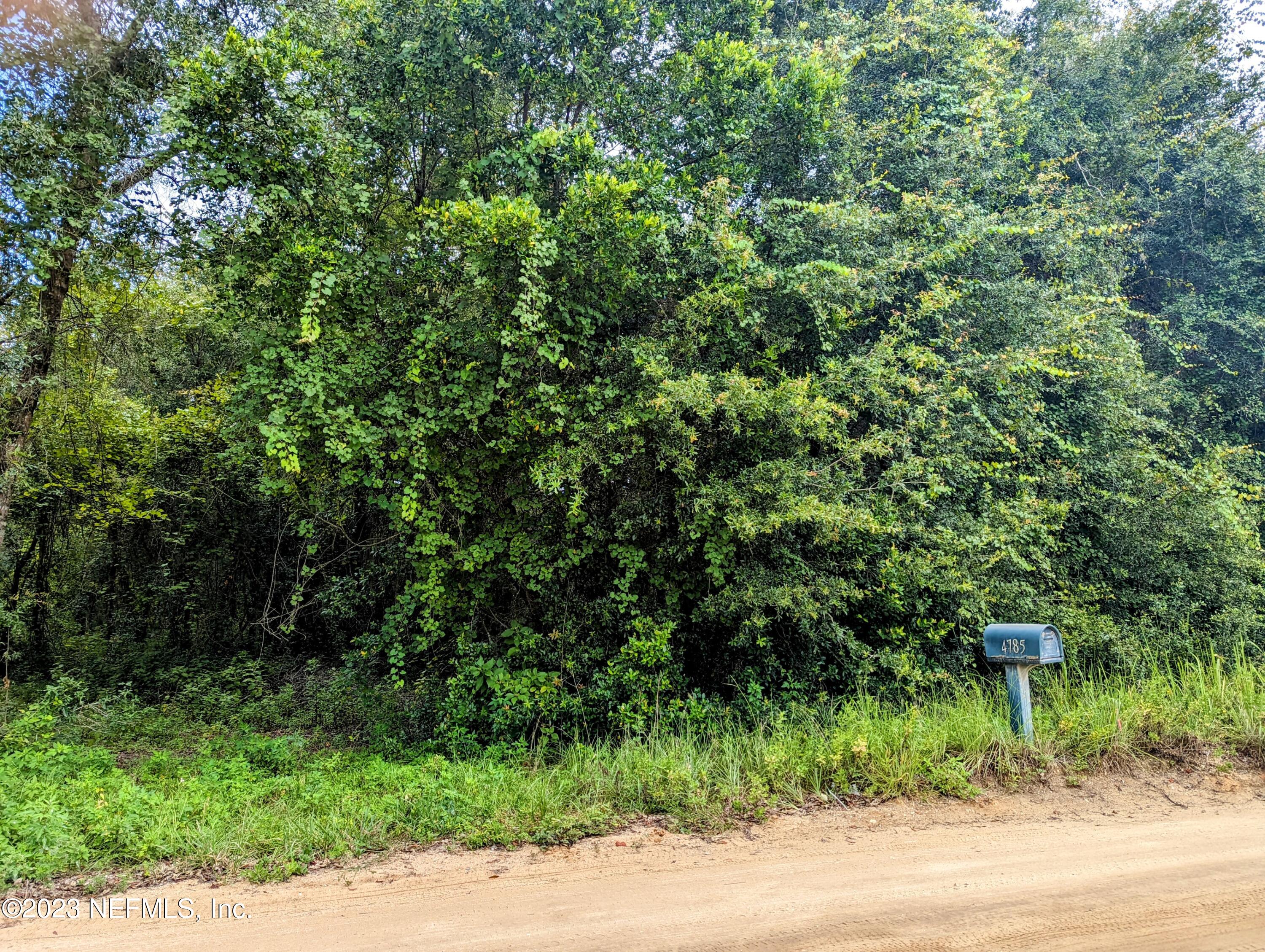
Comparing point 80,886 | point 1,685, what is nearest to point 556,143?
point 80,886

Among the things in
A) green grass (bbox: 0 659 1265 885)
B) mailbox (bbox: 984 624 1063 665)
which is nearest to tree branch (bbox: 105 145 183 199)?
green grass (bbox: 0 659 1265 885)

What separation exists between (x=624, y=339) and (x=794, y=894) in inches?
189

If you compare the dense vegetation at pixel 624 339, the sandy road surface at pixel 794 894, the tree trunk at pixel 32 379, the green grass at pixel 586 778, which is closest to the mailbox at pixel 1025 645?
the green grass at pixel 586 778

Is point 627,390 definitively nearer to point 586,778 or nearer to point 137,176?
point 586,778

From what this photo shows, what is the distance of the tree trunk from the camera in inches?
294

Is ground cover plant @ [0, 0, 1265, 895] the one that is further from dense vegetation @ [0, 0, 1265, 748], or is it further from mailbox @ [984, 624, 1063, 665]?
mailbox @ [984, 624, 1063, 665]

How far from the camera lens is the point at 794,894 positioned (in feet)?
10.8

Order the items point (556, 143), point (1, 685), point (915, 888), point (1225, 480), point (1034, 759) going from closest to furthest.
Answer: point (915, 888), point (1034, 759), point (556, 143), point (1225, 480), point (1, 685)

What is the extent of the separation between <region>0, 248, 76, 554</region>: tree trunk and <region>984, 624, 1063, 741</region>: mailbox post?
9530 mm

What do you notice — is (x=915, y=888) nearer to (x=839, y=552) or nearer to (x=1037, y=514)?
(x=839, y=552)

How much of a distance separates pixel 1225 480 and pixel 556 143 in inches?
315

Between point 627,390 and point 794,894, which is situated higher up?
point 627,390

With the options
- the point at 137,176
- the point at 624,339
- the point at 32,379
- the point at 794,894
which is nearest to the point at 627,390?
the point at 624,339

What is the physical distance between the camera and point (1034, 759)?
4.66 meters
